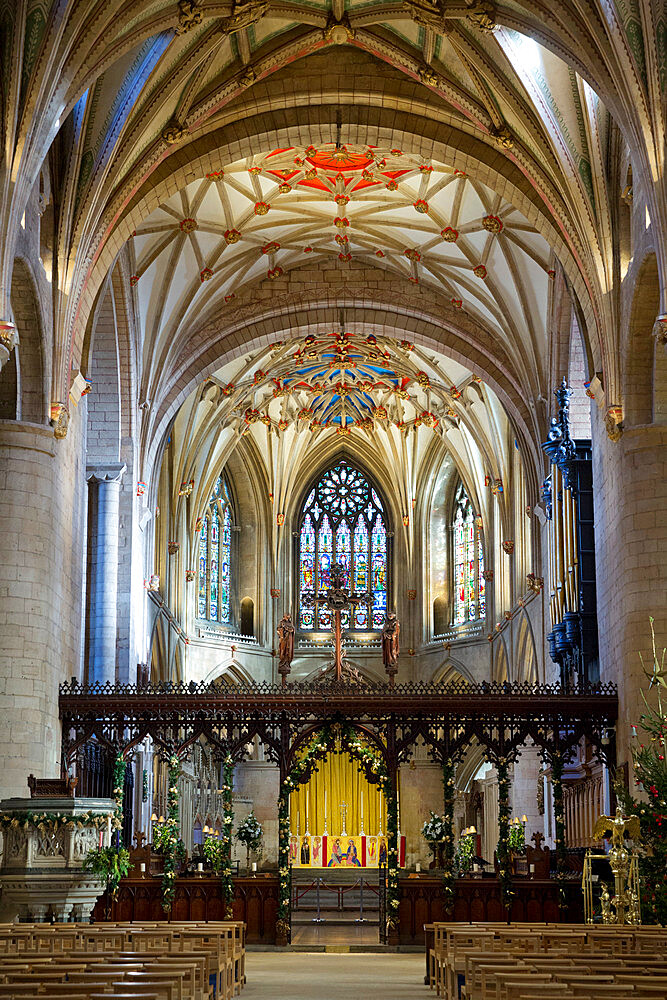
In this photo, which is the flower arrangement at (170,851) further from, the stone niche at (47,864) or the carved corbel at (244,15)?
the carved corbel at (244,15)

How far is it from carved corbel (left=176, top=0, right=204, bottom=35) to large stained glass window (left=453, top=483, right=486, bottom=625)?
70.7 feet

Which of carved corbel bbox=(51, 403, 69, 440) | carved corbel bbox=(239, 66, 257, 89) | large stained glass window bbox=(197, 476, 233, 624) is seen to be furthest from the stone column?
large stained glass window bbox=(197, 476, 233, 624)

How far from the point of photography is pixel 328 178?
2530cm

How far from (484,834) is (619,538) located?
17.8 metres

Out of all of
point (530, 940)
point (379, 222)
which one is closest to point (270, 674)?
point (379, 222)

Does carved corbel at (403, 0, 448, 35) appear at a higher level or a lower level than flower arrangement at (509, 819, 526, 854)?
higher

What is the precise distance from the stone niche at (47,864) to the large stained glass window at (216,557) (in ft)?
74.7

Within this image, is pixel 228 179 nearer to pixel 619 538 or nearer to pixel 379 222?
pixel 379 222

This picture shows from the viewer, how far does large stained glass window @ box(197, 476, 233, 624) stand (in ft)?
123

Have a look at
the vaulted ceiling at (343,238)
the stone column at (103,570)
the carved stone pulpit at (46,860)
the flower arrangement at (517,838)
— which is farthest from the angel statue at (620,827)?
the vaulted ceiling at (343,238)

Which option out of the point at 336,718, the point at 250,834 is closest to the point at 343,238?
the point at 336,718

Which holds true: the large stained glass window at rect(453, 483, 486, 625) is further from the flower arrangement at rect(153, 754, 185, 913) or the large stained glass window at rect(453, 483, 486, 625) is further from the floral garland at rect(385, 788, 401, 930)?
the flower arrangement at rect(153, 754, 185, 913)

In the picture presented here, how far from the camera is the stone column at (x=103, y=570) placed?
78.7 ft

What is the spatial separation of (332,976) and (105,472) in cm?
1290
